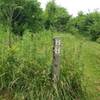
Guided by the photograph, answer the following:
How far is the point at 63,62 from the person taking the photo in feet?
16.3

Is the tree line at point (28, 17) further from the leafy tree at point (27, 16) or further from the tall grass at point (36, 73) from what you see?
the tall grass at point (36, 73)

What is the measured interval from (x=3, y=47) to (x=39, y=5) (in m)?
8.36

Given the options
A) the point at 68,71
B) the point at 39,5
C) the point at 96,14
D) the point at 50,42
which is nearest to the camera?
the point at 68,71

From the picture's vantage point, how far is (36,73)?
471 centimetres

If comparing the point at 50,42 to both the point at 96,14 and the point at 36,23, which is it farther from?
the point at 96,14

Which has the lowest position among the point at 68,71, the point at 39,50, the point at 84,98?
the point at 84,98

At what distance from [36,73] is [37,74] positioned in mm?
24

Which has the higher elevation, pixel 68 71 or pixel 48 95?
pixel 68 71

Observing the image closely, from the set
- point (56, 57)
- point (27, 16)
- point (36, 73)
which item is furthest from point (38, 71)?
point (27, 16)

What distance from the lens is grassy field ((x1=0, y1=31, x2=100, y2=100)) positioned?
458 centimetres

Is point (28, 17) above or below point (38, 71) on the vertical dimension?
above

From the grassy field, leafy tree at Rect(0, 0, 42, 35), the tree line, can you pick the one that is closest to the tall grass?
the grassy field

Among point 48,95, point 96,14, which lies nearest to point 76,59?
point 48,95

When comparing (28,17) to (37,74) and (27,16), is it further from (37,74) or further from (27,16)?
(37,74)
